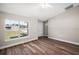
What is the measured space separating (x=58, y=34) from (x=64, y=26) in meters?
0.23

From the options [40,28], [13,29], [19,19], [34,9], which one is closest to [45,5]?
[34,9]

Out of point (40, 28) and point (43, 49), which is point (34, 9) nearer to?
point (40, 28)

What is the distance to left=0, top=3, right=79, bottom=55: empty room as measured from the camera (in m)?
1.24

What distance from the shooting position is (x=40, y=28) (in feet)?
4.82

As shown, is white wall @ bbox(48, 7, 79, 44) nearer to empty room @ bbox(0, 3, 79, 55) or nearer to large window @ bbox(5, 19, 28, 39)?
empty room @ bbox(0, 3, 79, 55)

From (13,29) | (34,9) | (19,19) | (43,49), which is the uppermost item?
(34,9)

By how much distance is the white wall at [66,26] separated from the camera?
1.30 meters

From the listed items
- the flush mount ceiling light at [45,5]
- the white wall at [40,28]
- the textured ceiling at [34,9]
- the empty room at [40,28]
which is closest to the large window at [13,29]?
the empty room at [40,28]

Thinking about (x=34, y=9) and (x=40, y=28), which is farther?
(x=40, y=28)

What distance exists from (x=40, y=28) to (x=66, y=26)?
579mm

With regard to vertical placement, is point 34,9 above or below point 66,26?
above

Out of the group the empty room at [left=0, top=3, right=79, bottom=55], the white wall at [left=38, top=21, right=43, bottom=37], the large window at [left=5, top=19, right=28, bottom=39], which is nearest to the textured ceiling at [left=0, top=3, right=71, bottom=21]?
the empty room at [left=0, top=3, right=79, bottom=55]

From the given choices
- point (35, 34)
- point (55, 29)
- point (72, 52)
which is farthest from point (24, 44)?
point (72, 52)

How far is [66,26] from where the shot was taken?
4.57 feet
